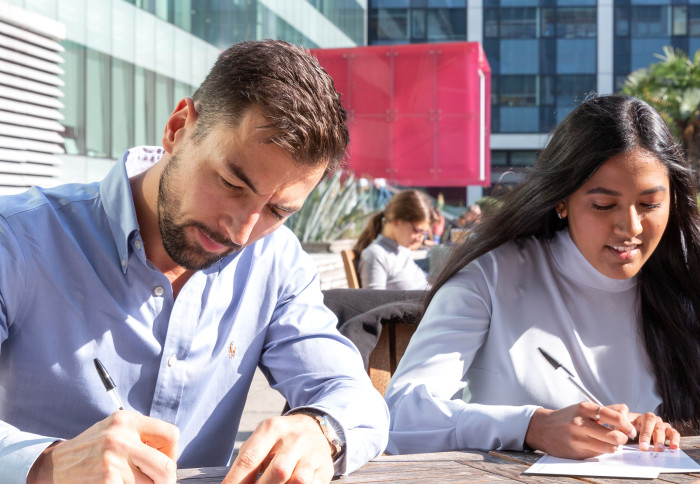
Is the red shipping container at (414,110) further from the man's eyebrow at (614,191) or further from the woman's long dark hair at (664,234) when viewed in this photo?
the man's eyebrow at (614,191)

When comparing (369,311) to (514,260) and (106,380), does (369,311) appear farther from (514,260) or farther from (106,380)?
(106,380)

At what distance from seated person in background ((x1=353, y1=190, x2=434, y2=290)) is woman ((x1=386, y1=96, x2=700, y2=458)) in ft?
12.2

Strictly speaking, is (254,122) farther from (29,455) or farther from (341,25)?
(341,25)

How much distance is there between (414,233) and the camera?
6.64 m

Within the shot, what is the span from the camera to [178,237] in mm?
1785

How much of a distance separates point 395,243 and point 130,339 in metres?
4.82

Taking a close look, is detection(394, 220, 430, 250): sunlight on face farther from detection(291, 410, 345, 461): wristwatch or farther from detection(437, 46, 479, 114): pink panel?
detection(437, 46, 479, 114): pink panel

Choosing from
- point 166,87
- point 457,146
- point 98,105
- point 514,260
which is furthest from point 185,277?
point 166,87

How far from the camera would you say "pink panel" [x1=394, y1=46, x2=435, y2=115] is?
11.9m

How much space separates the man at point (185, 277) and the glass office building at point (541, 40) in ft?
119

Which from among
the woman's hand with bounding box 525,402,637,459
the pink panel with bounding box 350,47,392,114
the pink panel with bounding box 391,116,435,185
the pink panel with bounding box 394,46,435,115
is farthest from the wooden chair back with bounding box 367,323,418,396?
the pink panel with bounding box 350,47,392,114

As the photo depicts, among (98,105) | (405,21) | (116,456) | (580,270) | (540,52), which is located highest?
(405,21)

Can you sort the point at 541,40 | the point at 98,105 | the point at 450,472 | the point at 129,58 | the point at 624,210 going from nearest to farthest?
1. the point at 450,472
2. the point at 624,210
3. the point at 98,105
4. the point at 129,58
5. the point at 541,40

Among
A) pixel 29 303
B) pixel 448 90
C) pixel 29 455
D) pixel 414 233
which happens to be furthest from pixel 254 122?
pixel 448 90
